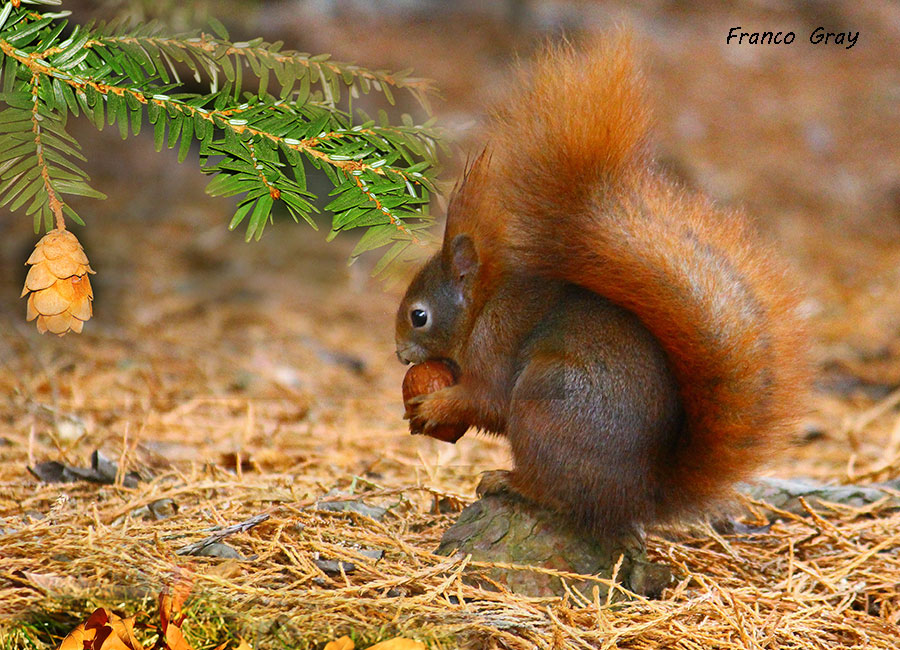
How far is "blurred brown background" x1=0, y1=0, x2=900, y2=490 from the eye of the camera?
2381 mm

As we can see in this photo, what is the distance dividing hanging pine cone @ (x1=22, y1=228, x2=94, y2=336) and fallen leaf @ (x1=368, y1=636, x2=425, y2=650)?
50 centimetres

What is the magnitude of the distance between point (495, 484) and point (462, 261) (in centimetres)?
41

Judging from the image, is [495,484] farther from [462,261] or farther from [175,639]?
[175,639]

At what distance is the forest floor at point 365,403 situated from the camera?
1204mm

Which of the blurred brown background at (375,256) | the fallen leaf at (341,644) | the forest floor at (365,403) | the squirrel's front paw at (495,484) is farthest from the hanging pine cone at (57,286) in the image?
the squirrel's front paw at (495,484)

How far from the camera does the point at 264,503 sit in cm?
165

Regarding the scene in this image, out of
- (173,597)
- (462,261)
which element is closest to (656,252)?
(462,261)

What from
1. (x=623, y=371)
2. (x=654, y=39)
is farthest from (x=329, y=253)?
(x=623, y=371)

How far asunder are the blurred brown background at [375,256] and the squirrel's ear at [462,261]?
0.51ft

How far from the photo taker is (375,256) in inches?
181

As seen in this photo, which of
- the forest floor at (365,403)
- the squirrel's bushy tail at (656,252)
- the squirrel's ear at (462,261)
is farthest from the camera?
the squirrel's ear at (462,261)

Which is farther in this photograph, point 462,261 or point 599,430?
point 462,261

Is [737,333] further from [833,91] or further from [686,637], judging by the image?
[833,91]

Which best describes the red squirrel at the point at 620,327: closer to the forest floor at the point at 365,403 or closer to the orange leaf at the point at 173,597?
the forest floor at the point at 365,403
